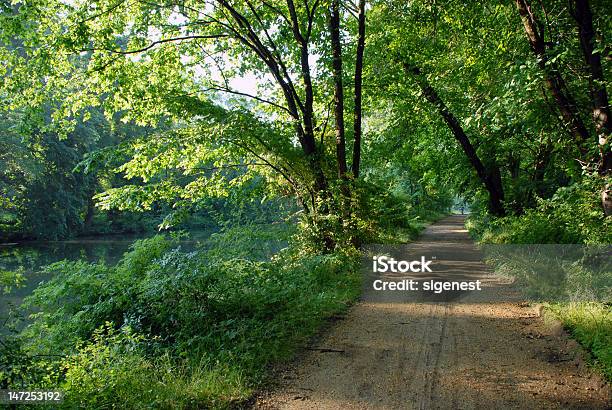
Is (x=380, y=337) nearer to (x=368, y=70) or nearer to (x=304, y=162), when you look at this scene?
(x=304, y=162)

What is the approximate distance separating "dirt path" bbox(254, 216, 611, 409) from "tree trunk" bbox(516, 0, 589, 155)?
11.0 feet

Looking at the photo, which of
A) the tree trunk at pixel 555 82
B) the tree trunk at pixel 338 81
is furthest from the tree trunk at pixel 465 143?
the tree trunk at pixel 555 82

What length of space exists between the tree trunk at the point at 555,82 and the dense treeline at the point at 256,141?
4 centimetres

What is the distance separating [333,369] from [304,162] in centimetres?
643

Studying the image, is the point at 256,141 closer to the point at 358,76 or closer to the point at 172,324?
the point at 358,76

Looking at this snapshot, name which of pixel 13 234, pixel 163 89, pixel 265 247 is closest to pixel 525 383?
pixel 265 247

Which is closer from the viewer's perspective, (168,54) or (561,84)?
(561,84)

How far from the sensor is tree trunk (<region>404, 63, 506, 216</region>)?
13.4 m

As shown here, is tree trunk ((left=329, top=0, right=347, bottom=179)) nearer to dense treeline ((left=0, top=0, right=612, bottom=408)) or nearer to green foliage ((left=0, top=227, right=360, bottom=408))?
dense treeline ((left=0, top=0, right=612, bottom=408))

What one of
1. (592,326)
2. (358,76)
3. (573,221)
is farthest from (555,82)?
(358,76)

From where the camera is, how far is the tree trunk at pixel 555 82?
773 cm

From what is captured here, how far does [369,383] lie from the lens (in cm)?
442

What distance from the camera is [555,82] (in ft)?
26.1

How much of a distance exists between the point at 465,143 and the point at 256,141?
8.69m
